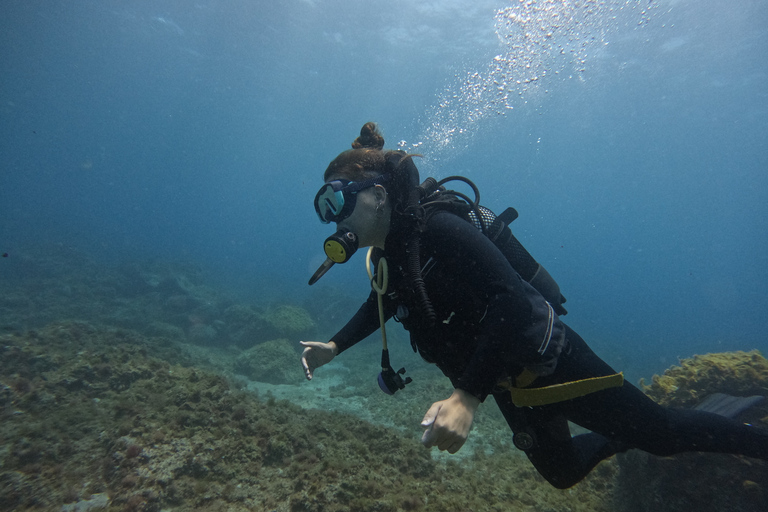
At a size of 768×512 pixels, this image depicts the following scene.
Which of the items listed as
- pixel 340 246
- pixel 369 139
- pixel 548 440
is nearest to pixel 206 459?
pixel 340 246

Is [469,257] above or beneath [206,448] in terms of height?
above

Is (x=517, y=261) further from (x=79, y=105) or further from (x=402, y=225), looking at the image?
(x=79, y=105)

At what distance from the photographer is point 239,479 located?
9.80 feet

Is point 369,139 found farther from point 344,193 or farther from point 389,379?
point 389,379

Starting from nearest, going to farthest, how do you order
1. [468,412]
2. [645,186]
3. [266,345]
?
1. [468,412]
2. [266,345]
3. [645,186]

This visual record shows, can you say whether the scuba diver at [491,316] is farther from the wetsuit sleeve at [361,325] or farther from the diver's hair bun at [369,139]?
the wetsuit sleeve at [361,325]

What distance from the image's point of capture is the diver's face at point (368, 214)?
7.11 ft

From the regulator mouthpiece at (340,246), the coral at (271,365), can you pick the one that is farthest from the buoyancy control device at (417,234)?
the coral at (271,365)

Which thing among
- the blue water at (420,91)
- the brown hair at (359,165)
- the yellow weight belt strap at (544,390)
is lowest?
the yellow weight belt strap at (544,390)

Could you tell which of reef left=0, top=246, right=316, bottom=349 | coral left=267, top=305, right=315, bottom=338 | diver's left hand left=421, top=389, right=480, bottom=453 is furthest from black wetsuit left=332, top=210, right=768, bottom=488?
coral left=267, top=305, right=315, bottom=338

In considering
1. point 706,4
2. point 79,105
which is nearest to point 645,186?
point 706,4

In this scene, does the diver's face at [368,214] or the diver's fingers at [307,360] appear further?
the diver's fingers at [307,360]

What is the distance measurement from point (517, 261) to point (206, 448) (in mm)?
3595

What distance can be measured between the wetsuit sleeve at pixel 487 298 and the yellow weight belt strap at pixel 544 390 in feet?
A: 1.08
